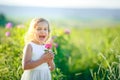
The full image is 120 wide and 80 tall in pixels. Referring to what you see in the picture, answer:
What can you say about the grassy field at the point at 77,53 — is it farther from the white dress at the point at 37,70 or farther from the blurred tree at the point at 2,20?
the white dress at the point at 37,70

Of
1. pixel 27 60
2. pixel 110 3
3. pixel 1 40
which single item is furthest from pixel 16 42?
pixel 110 3

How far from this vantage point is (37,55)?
11.0 ft

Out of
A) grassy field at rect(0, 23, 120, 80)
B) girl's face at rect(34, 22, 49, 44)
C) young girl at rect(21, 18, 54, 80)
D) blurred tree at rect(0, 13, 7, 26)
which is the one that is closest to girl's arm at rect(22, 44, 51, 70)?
young girl at rect(21, 18, 54, 80)

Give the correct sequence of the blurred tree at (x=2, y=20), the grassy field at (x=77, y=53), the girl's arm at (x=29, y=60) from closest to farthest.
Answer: the girl's arm at (x=29, y=60)
the grassy field at (x=77, y=53)
the blurred tree at (x=2, y=20)

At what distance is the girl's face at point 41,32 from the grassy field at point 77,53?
0.44 meters

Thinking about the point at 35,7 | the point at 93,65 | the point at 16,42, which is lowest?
the point at 93,65

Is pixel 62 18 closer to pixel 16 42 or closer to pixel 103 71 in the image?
pixel 16 42

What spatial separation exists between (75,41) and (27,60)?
1.72 m

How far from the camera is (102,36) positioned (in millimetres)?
4949

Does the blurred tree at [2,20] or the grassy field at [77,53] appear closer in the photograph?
the grassy field at [77,53]

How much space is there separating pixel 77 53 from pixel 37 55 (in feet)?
4.62

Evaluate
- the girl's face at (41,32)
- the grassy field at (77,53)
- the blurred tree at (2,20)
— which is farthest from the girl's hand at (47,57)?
the blurred tree at (2,20)

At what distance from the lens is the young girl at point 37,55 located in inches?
129

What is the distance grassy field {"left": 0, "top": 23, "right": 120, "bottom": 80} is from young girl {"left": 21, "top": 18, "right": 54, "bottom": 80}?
0.38 meters
